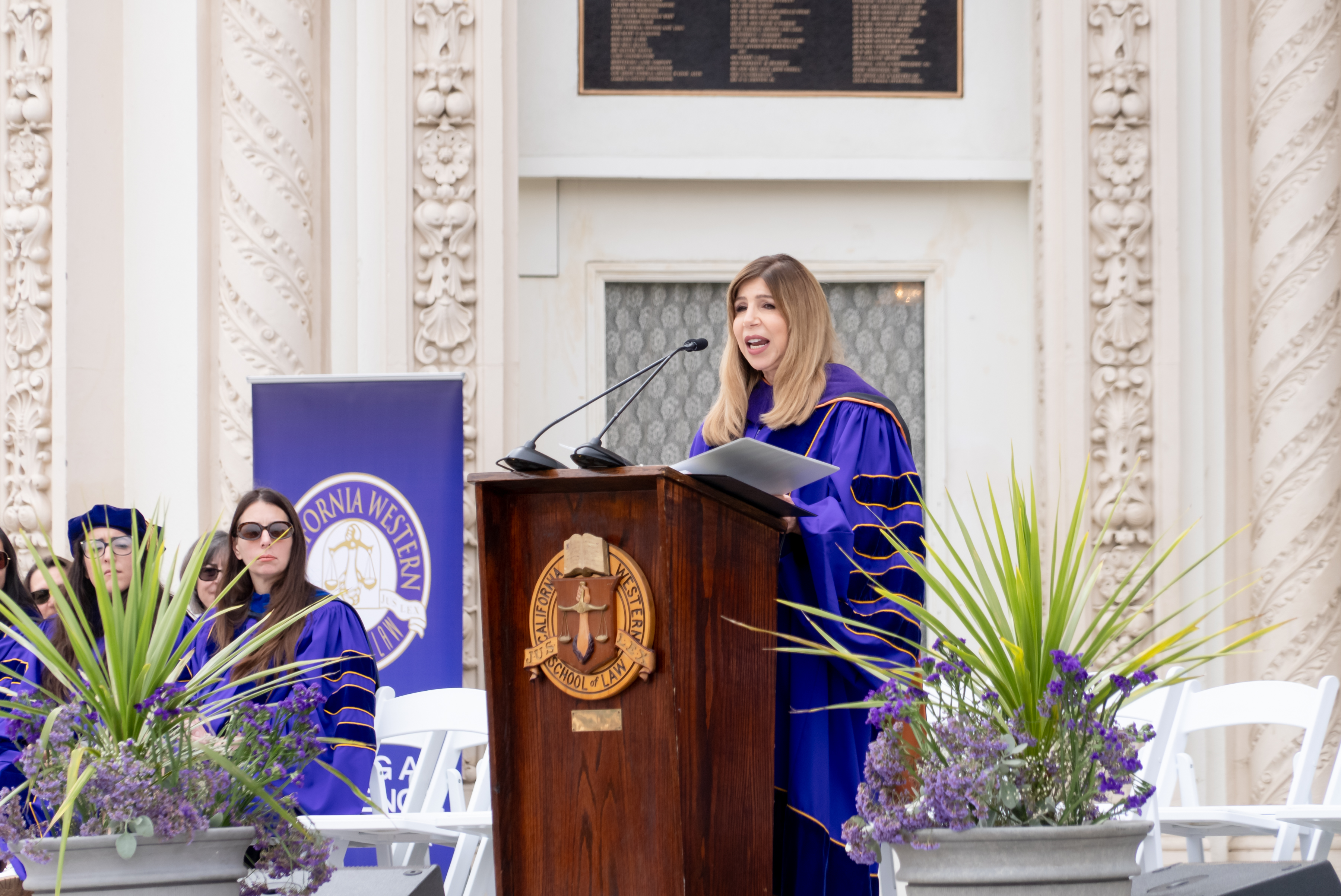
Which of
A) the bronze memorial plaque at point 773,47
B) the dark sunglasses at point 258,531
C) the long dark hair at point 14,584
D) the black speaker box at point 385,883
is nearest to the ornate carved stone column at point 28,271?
the long dark hair at point 14,584

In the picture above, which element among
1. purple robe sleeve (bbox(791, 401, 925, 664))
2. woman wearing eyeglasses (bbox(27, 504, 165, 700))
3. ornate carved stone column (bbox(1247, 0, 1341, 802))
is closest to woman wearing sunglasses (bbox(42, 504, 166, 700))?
woman wearing eyeglasses (bbox(27, 504, 165, 700))

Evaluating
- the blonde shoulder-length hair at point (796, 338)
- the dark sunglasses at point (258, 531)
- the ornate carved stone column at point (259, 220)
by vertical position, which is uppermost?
the ornate carved stone column at point (259, 220)

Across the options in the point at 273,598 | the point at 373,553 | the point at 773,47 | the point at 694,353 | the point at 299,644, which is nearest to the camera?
the point at 273,598

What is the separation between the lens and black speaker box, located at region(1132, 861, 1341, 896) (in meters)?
1.96

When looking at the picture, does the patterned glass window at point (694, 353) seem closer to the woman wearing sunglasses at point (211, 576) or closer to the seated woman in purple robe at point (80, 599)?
the woman wearing sunglasses at point (211, 576)

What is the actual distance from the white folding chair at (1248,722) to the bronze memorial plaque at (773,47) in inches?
112

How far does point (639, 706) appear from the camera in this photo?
86.5 inches

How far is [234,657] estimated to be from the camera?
188cm

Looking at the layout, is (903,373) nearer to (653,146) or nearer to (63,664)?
(653,146)

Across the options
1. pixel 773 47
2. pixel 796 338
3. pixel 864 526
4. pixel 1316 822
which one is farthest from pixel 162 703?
pixel 773 47

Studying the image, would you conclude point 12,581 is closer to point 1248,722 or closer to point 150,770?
point 150,770

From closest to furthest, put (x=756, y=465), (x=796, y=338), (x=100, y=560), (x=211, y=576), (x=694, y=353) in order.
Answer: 1. (x=756, y=465)
2. (x=796, y=338)
3. (x=100, y=560)
4. (x=211, y=576)
5. (x=694, y=353)

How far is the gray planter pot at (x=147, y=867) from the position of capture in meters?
1.74

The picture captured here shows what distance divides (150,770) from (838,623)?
1193 millimetres
